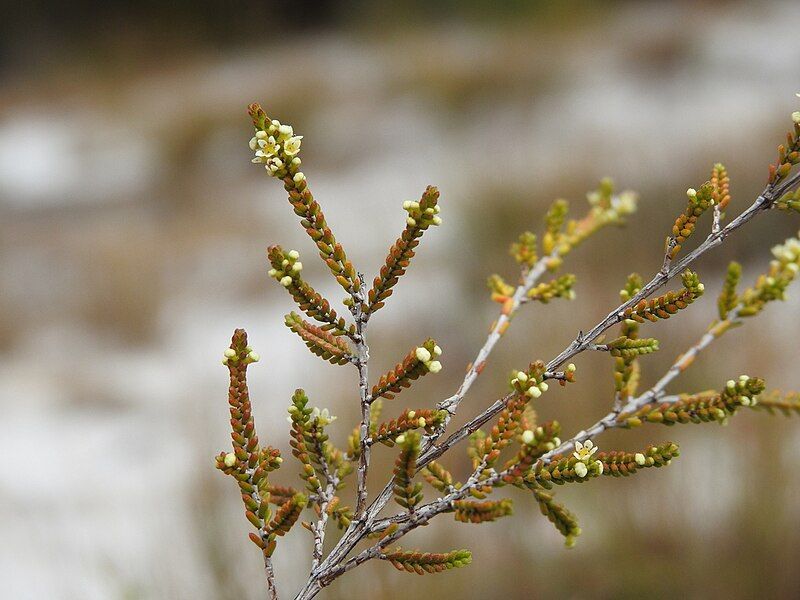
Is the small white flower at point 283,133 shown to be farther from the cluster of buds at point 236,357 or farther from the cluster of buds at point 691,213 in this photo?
the cluster of buds at point 691,213

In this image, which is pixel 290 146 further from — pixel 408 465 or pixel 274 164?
pixel 408 465

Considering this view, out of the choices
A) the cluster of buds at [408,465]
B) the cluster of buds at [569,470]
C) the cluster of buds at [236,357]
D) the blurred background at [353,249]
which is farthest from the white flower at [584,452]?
the blurred background at [353,249]

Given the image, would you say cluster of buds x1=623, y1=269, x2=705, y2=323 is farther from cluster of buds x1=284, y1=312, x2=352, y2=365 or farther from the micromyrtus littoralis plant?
cluster of buds x1=284, y1=312, x2=352, y2=365

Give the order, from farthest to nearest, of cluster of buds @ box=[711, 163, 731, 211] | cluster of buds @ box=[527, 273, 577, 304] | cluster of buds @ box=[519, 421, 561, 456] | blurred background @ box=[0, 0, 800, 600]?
1. blurred background @ box=[0, 0, 800, 600]
2. cluster of buds @ box=[527, 273, 577, 304]
3. cluster of buds @ box=[711, 163, 731, 211]
4. cluster of buds @ box=[519, 421, 561, 456]

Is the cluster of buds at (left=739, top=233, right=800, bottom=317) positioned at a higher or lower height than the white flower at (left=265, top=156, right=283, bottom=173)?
lower

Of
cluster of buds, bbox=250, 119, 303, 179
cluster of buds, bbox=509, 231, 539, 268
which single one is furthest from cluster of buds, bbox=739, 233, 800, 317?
cluster of buds, bbox=250, 119, 303, 179

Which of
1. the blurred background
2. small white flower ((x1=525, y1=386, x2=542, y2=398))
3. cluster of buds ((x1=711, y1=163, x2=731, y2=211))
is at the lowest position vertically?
small white flower ((x1=525, y1=386, x2=542, y2=398))

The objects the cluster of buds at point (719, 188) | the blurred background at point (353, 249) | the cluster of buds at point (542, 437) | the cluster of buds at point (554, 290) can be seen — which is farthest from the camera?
the blurred background at point (353, 249)

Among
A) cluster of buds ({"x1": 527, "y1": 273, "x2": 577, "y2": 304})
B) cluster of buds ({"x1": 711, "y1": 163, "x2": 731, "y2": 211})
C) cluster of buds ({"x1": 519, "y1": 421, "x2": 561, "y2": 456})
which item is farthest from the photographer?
cluster of buds ({"x1": 527, "y1": 273, "x2": 577, "y2": 304})

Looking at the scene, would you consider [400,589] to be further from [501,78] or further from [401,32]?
[401,32]

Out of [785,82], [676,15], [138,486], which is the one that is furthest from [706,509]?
[676,15]
